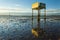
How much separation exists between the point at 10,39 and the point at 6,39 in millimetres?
238

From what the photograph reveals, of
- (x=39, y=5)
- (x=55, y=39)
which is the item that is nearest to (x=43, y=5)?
(x=39, y=5)

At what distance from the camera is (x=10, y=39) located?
8.04 meters

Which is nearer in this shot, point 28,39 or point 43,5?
point 28,39

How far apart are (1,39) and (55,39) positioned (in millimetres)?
3262

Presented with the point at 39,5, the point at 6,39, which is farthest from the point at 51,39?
the point at 39,5

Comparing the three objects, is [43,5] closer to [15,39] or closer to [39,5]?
[39,5]

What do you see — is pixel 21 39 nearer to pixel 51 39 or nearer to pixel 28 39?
pixel 28 39

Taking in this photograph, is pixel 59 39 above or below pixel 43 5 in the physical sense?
below

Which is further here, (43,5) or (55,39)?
(43,5)

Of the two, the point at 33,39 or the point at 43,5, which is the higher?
the point at 43,5

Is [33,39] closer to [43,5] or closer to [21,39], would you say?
[21,39]

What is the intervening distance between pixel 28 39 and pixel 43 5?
13.0m

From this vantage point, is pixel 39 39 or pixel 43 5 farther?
pixel 43 5

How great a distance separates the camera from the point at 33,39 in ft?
26.5
